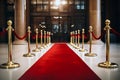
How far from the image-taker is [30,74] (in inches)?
210

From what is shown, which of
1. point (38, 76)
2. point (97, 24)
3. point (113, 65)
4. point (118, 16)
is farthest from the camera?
point (118, 16)

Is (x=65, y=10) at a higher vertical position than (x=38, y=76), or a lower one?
higher

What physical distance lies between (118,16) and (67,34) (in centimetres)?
506

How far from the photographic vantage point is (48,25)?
2344 cm

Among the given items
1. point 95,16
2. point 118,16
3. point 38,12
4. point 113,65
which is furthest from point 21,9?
point 113,65

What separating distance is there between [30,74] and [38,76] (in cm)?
33

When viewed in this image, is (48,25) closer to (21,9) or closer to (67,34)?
(67,34)

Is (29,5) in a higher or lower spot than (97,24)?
higher

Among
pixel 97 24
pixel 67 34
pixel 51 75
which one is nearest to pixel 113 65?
pixel 51 75

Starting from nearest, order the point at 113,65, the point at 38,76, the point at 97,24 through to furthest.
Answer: the point at 38,76 → the point at 113,65 → the point at 97,24

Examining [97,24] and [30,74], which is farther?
[97,24]

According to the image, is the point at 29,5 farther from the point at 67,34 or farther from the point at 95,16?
the point at 95,16

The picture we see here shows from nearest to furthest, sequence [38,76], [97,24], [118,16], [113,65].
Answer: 1. [38,76]
2. [113,65]
3. [97,24]
4. [118,16]

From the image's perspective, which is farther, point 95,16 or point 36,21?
point 36,21
